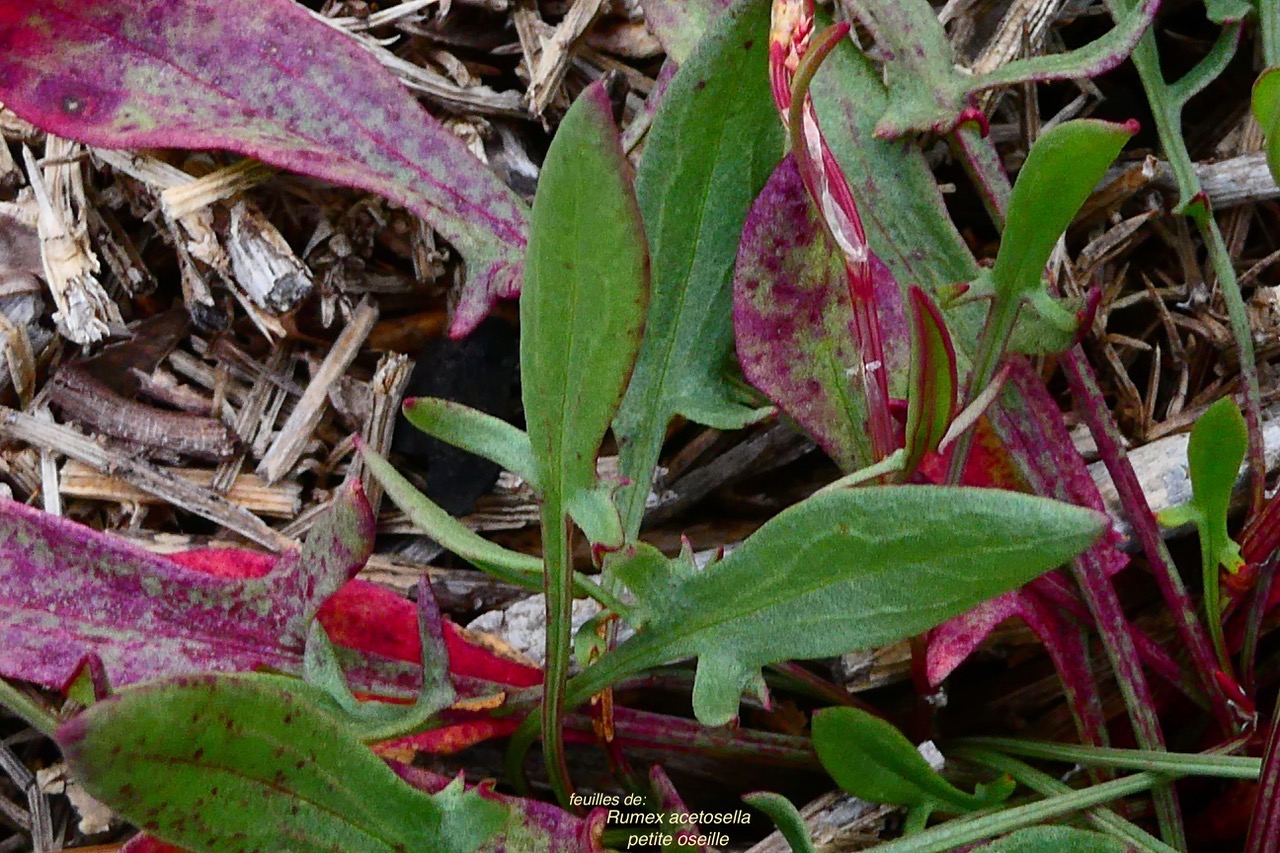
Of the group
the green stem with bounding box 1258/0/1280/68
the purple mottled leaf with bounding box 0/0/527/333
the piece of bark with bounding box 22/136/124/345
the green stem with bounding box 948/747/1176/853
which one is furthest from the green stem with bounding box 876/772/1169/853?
the piece of bark with bounding box 22/136/124/345

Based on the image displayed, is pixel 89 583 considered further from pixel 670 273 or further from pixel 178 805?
pixel 670 273

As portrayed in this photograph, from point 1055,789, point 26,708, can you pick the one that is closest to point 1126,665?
point 1055,789

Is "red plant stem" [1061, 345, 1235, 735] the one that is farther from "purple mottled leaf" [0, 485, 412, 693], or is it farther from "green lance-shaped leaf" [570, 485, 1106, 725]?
"purple mottled leaf" [0, 485, 412, 693]

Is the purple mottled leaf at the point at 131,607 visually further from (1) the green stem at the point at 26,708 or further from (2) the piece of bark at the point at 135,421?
(2) the piece of bark at the point at 135,421

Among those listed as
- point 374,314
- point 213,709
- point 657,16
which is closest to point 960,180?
point 657,16

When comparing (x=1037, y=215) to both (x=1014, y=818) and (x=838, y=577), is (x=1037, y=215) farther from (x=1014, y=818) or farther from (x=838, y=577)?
(x=1014, y=818)

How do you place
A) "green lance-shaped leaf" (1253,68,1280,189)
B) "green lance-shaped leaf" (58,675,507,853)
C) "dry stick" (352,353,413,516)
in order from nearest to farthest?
1. "green lance-shaped leaf" (58,675,507,853)
2. "green lance-shaped leaf" (1253,68,1280,189)
3. "dry stick" (352,353,413,516)
